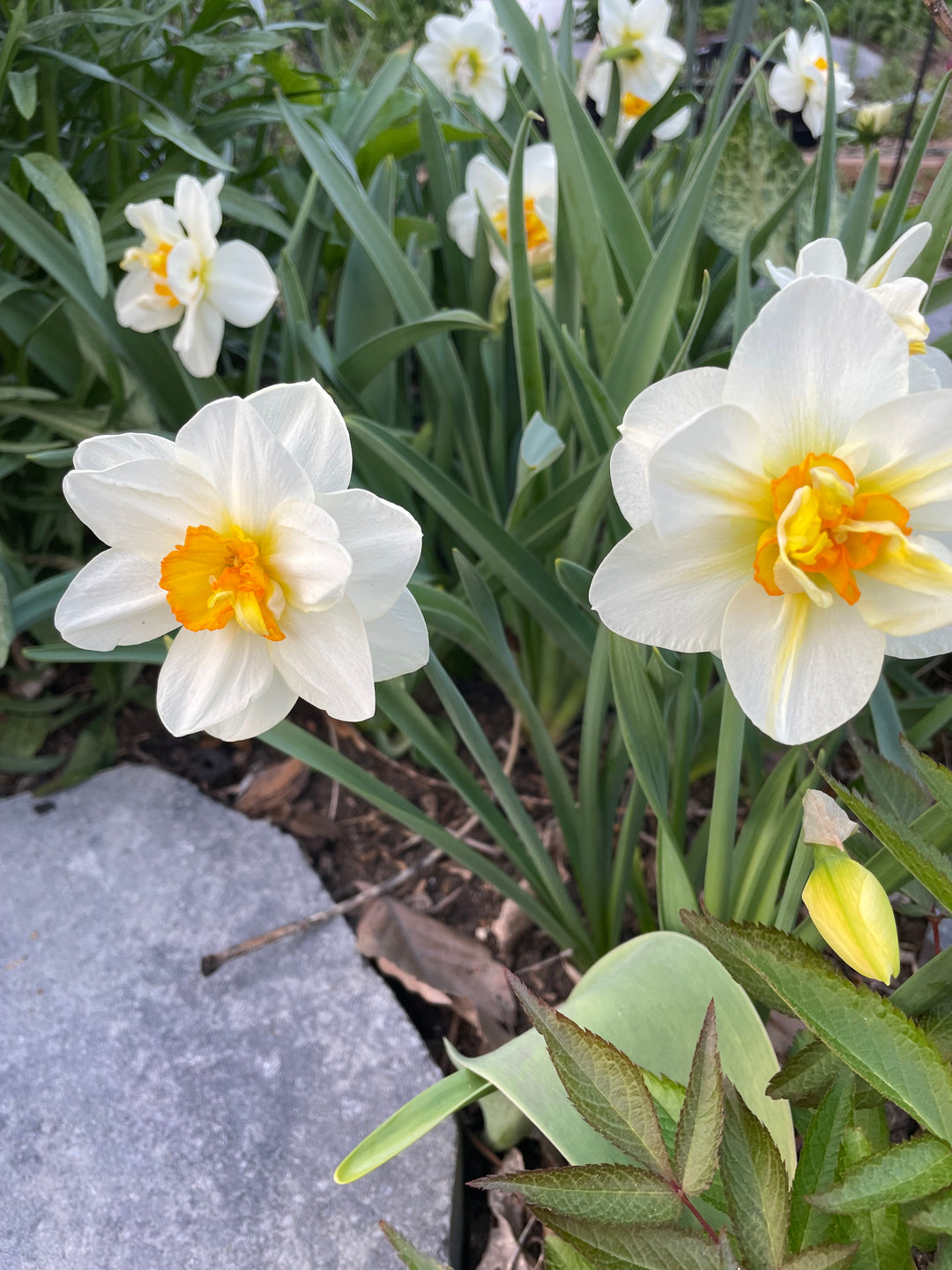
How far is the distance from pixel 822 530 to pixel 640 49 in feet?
4.25

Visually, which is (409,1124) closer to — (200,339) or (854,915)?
(854,915)

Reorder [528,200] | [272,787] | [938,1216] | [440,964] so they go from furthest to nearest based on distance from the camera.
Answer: [272,787], [528,200], [440,964], [938,1216]

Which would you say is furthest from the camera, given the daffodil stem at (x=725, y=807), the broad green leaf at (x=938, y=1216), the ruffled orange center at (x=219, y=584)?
the daffodil stem at (x=725, y=807)

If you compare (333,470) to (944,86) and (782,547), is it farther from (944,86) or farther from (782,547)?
(944,86)

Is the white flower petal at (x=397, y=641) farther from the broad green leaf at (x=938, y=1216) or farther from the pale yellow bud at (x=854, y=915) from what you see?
the broad green leaf at (x=938, y=1216)

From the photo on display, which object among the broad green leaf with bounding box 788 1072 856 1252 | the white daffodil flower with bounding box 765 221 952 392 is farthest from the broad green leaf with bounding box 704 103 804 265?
the broad green leaf with bounding box 788 1072 856 1252

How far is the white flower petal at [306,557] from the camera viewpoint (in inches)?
18.5

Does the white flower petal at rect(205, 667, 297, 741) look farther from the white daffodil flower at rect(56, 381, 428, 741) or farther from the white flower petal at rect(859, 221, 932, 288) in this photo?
the white flower petal at rect(859, 221, 932, 288)

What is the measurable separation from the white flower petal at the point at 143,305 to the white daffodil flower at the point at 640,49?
31.4 inches

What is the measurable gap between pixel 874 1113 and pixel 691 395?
468mm

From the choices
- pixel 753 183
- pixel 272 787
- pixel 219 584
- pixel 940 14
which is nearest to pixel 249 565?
→ pixel 219 584

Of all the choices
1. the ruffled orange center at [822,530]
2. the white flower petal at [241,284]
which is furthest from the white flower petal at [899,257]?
the white flower petal at [241,284]

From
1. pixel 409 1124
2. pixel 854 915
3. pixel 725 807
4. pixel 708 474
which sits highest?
pixel 708 474

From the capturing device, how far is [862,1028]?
1.50 ft
